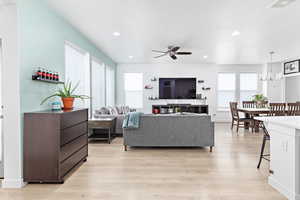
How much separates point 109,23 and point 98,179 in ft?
9.96

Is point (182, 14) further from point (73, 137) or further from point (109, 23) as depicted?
point (73, 137)

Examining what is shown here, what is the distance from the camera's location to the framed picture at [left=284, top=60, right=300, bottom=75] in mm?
8319

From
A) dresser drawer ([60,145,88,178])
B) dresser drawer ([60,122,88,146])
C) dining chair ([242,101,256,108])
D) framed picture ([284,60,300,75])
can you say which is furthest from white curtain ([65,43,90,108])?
framed picture ([284,60,300,75])

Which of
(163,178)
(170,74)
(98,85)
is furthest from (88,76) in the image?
(170,74)

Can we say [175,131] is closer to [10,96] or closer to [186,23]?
[186,23]

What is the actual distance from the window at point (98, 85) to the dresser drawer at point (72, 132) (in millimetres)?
2664

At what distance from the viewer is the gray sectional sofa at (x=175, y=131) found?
464 centimetres

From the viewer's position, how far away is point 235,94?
9555 mm

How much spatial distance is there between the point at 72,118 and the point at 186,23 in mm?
2959

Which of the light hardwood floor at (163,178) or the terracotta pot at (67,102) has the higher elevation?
the terracotta pot at (67,102)

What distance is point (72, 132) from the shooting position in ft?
10.7

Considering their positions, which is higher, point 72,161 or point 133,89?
point 133,89

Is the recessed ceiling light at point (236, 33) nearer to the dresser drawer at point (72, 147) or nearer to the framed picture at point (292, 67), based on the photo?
the dresser drawer at point (72, 147)

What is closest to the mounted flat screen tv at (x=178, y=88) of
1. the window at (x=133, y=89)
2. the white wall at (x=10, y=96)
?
the window at (x=133, y=89)
